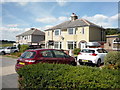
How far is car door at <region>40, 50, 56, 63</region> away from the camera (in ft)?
Result: 23.7

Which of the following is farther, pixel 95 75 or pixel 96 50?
pixel 96 50

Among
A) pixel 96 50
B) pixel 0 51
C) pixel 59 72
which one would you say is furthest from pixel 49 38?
pixel 59 72

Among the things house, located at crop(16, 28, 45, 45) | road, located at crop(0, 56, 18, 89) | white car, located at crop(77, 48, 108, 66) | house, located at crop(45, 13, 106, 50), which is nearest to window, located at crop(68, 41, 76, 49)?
house, located at crop(45, 13, 106, 50)

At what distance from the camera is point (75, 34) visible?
87.6ft

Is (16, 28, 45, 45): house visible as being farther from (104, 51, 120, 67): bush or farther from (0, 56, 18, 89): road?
(104, 51, 120, 67): bush

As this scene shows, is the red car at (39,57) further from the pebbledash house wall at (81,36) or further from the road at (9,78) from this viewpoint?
the pebbledash house wall at (81,36)

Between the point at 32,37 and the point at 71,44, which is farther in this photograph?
the point at 32,37

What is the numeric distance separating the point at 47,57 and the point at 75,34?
65.2 ft

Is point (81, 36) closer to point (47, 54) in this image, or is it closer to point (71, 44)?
point (71, 44)

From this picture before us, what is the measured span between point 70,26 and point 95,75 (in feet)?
79.8

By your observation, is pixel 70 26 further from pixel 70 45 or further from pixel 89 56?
A: pixel 89 56

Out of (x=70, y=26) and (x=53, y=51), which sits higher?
(x=70, y=26)

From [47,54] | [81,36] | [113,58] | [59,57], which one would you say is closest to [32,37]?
[81,36]

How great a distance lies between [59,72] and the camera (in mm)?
3766
